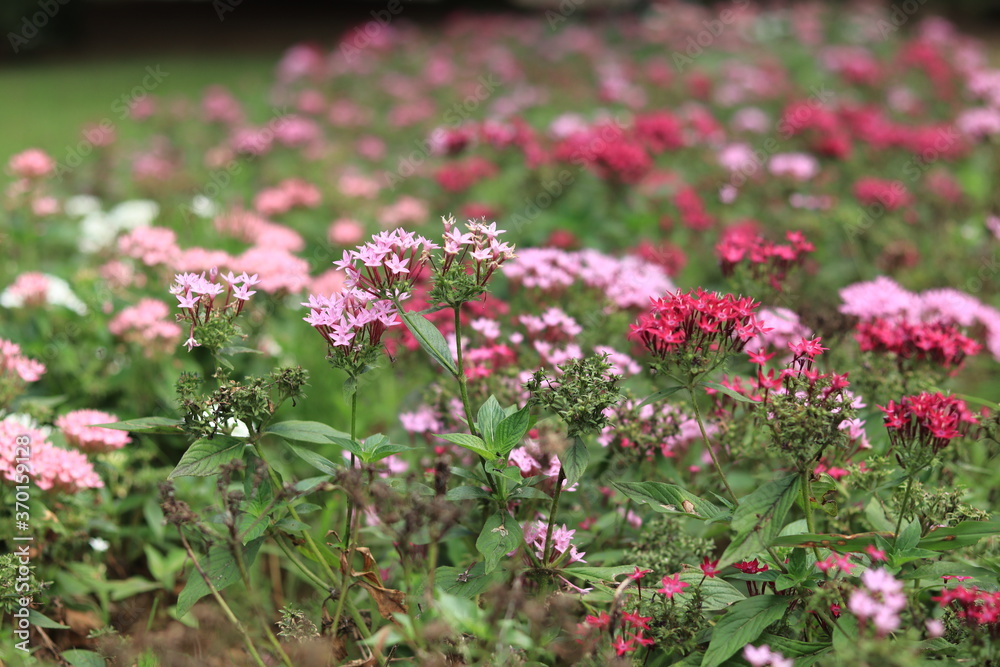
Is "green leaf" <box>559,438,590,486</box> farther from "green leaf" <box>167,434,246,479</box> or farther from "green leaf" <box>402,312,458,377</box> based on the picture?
"green leaf" <box>167,434,246,479</box>

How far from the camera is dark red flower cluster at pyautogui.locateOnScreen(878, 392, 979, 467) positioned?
169 centimetres

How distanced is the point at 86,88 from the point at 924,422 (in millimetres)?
12740

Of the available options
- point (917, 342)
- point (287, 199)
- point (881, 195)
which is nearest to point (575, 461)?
point (917, 342)

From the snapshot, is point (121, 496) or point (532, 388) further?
point (121, 496)

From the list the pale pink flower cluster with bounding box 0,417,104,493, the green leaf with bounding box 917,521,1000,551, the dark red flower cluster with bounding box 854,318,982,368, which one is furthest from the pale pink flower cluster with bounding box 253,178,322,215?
the green leaf with bounding box 917,521,1000,551

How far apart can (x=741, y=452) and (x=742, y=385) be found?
0.61 ft

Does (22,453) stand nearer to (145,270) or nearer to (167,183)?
(145,270)

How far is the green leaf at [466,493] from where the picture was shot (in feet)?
5.87

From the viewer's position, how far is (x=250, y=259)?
298cm

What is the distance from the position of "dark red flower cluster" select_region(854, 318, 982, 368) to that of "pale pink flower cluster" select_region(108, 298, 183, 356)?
7.59 feet

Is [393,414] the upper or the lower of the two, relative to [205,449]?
lower

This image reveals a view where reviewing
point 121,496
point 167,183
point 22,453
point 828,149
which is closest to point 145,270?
point 121,496

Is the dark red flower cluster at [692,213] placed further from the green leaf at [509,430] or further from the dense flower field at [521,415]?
the green leaf at [509,430]

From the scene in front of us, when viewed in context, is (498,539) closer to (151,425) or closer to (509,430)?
(509,430)
